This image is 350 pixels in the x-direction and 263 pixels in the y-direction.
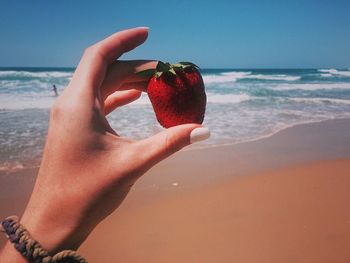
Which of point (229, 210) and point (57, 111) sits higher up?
point (57, 111)

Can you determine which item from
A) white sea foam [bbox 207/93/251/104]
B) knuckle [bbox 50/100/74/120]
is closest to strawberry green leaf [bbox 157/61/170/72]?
knuckle [bbox 50/100/74/120]

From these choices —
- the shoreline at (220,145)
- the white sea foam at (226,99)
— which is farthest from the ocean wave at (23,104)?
the shoreline at (220,145)

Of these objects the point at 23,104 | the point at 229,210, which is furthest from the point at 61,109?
the point at 23,104

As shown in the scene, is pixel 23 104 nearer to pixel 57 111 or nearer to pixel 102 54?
pixel 102 54

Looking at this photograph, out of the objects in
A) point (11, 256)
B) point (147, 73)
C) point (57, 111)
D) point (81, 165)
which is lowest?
point (11, 256)

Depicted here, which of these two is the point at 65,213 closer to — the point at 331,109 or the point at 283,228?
the point at 283,228

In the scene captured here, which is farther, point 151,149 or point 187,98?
point 187,98

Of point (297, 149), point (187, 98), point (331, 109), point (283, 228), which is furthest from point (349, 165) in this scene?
point (331, 109)

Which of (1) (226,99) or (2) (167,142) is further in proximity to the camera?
(1) (226,99)
